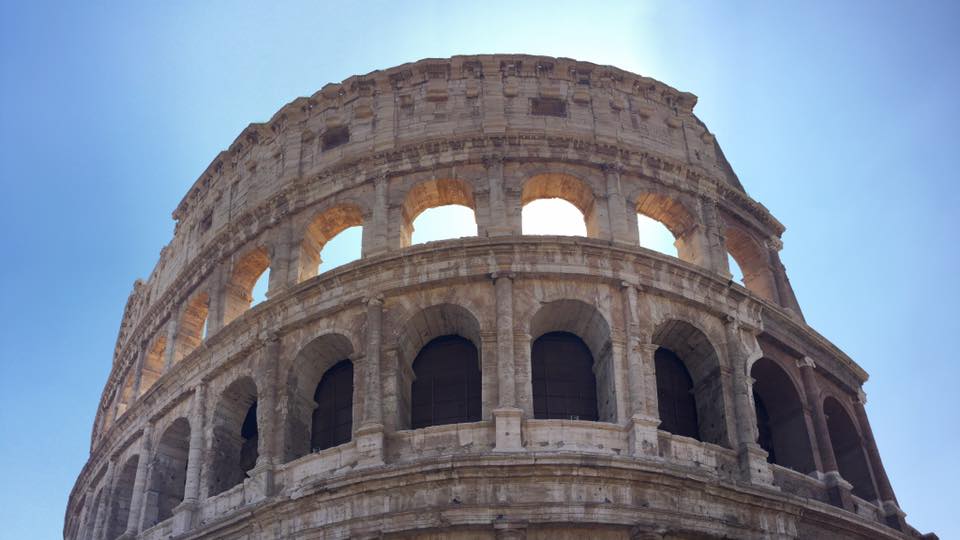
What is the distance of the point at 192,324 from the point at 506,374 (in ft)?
32.6

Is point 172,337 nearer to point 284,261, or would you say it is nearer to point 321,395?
point 284,261

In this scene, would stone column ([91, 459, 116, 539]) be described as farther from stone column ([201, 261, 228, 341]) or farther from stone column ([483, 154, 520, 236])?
stone column ([483, 154, 520, 236])

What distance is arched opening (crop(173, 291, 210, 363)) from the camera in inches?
950

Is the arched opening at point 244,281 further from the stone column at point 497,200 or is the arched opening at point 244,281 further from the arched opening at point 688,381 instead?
the arched opening at point 688,381

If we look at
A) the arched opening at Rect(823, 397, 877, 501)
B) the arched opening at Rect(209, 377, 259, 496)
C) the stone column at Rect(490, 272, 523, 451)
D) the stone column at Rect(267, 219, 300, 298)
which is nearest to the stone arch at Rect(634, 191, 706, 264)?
the arched opening at Rect(823, 397, 877, 501)

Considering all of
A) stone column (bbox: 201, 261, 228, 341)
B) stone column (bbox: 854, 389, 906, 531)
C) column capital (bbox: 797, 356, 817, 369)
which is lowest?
stone column (bbox: 854, 389, 906, 531)

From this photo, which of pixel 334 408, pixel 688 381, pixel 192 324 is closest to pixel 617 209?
pixel 688 381

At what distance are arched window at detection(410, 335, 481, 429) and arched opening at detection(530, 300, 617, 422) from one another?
3.74ft

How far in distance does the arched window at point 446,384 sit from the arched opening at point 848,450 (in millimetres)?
7783

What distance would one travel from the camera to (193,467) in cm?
2003

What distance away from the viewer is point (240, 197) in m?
24.3

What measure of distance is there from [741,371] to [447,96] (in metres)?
8.61

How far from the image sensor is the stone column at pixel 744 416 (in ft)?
59.2

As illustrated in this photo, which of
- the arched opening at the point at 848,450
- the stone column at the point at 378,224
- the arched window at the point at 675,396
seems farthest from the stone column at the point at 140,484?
the arched opening at the point at 848,450
